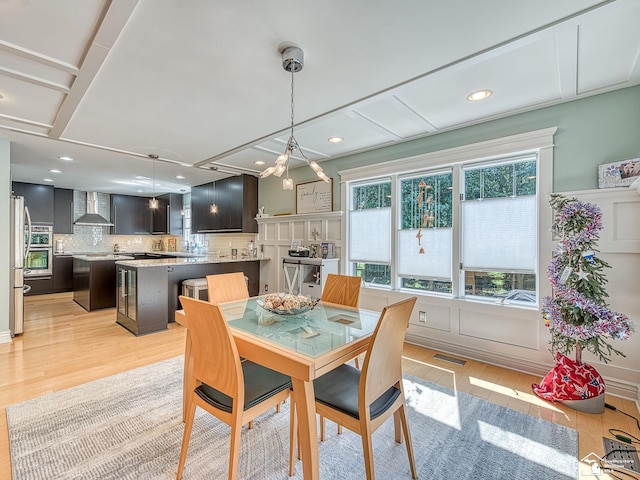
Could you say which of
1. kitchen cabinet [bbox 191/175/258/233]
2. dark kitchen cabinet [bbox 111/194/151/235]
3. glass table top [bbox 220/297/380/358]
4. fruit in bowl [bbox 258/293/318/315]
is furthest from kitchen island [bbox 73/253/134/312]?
fruit in bowl [bbox 258/293/318/315]

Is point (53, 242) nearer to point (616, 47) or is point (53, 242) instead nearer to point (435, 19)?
Result: point (435, 19)

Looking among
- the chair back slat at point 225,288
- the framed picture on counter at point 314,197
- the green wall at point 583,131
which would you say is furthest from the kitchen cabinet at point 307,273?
the green wall at point 583,131

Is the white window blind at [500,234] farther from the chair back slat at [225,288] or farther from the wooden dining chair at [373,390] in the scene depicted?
the chair back slat at [225,288]

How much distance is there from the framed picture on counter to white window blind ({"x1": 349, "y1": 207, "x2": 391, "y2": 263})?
481mm

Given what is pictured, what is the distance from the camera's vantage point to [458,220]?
3.45 m

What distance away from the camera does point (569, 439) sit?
6.47ft

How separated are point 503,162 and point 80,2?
144 inches

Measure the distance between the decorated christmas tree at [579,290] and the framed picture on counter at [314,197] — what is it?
9.48ft

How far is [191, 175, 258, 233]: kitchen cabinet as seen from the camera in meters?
5.71

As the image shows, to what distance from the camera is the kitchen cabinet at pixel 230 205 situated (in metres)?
5.71

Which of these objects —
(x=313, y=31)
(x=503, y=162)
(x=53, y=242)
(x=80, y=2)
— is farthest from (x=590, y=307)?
(x=53, y=242)

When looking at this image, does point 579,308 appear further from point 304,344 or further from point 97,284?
point 97,284

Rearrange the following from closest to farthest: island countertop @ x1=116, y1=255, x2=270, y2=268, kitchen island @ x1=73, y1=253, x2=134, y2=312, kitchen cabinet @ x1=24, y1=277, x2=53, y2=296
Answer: island countertop @ x1=116, y1=255, x2=270, y2=268
kitchen island @ x1=73, y1=253, x2=134, y2=312
kitchen cabinet @ x1=24, y1=277, x2=53, y2=296

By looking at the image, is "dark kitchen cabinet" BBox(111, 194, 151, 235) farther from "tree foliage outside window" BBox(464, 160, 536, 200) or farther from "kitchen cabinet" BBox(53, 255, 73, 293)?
"tree foliage outside window" BBox(464, 160, 536, 200)
